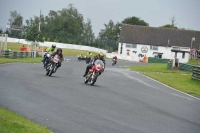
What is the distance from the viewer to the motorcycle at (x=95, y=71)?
2298 centimetres

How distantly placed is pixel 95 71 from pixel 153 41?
287 ft

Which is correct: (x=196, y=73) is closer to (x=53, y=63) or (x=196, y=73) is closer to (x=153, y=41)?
(x=53, y=63)

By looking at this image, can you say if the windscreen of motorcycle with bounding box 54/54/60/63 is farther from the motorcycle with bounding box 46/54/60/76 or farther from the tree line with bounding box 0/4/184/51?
the tree line with bounding box 0/4/184/51

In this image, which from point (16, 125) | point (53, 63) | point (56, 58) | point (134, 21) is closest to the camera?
point (16, 125)

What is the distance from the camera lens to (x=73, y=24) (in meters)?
148

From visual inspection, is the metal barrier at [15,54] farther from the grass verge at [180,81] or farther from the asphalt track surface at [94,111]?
the asphalt track surface at [94,111]

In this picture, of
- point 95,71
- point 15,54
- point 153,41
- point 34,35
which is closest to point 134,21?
→ point 153,41

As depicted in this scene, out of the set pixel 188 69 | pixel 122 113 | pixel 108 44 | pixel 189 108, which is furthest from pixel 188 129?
pixel 108 44

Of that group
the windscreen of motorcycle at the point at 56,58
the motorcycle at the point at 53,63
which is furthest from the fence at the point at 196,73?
the windscreen of motorcycle at the point at 56,58

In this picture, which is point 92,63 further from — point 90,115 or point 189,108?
point 90,115

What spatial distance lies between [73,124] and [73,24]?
138 meters

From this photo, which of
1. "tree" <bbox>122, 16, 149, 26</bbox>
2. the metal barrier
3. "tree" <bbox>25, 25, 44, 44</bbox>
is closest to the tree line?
"tree" <bbox>122, 16, 149, 26</bbox>

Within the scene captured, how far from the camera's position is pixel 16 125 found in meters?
9.66

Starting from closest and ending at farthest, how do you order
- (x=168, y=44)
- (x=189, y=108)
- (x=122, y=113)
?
(x=122, y=113) → (x=189, y=108) → (x=168, y=44)
